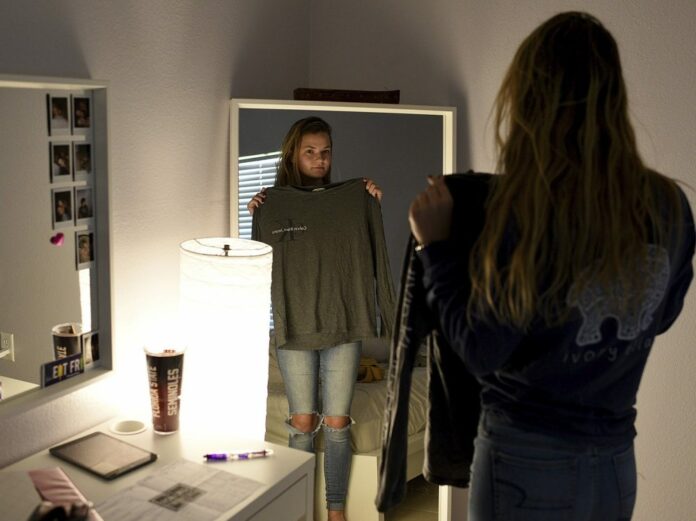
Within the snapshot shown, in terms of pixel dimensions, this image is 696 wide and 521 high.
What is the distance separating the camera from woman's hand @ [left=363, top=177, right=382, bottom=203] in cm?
236

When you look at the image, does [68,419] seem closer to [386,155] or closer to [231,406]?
[231,406]

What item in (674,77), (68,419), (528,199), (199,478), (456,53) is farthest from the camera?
(456,53)

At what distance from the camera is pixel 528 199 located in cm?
126

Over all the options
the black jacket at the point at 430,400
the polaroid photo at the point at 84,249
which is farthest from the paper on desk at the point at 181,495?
the polaroid photo at the point at 84,249

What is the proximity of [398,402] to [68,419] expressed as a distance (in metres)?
0.85

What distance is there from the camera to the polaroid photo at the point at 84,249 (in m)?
A: 1.88

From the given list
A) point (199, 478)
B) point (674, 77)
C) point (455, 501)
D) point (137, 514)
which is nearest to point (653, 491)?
point (455, 501)

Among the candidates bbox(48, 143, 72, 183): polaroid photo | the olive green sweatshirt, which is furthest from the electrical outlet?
the olive green sweatshirt

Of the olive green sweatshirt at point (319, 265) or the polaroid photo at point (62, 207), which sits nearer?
the polaroid photo at point (62, 207)

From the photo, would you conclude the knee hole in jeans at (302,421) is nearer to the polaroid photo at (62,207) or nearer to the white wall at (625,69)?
the white wall at (625,69)

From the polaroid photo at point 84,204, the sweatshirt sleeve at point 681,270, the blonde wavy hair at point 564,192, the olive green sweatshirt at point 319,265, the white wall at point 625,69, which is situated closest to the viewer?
the blonde wavy hair at point 564,192


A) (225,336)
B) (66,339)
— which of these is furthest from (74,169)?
(225,336)

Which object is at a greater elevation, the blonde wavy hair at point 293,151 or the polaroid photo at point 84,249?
the blonde wavy hair at point 293,151

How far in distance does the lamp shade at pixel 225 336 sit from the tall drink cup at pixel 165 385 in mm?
57
